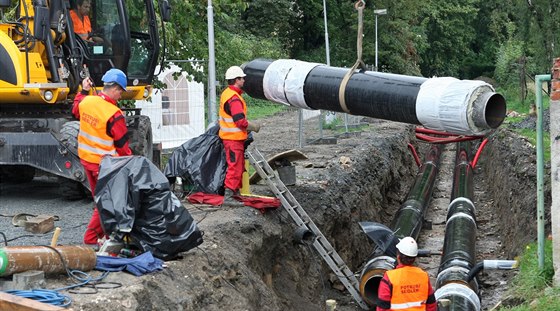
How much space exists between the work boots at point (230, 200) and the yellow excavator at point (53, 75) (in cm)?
146

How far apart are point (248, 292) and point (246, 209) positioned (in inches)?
95.3

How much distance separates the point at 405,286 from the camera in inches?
279

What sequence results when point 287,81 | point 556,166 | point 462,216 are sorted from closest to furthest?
point 556,166
point 287,81
point 462,216

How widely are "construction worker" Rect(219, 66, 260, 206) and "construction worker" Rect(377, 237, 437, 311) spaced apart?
3724 mm

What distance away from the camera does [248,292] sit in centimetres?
821

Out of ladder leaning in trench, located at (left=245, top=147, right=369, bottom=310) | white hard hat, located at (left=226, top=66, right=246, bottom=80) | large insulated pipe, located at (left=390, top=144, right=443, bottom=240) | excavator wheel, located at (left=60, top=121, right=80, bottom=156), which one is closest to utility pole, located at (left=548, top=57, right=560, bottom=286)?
ladder leaning in trench, located at (left=245, top=147, right=369, bottom=310)

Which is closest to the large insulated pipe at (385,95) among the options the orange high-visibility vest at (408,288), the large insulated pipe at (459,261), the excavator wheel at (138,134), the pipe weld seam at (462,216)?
the orange high-visibility vest at (408,288)

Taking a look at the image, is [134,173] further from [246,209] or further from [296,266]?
[296,266]

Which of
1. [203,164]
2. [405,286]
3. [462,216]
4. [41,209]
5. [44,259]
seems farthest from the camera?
[462,216]

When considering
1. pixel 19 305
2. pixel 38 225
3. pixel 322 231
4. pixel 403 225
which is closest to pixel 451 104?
pixel 19 305

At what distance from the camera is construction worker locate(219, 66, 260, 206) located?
1028 cm

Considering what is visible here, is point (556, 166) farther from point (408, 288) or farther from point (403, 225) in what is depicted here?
point (403, 225)

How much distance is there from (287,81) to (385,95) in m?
1.63

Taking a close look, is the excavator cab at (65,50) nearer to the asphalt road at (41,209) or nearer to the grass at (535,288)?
the asphalt road at (41,209)
